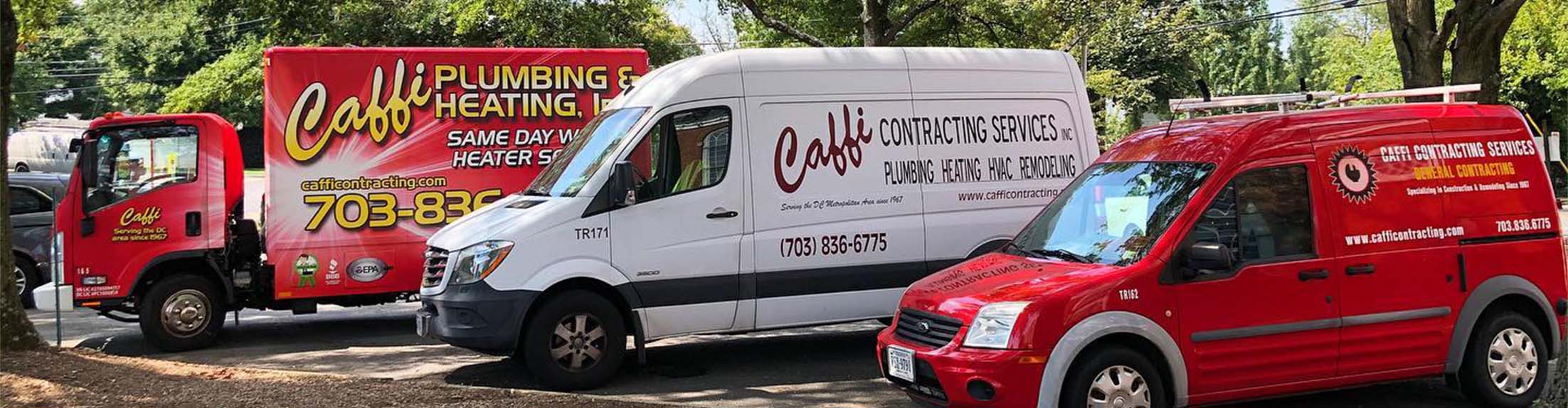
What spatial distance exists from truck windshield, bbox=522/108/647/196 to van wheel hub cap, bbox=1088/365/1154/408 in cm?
384

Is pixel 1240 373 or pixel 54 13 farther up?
pixel 54 13

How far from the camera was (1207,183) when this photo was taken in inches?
257

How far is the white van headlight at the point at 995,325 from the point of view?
5.98m

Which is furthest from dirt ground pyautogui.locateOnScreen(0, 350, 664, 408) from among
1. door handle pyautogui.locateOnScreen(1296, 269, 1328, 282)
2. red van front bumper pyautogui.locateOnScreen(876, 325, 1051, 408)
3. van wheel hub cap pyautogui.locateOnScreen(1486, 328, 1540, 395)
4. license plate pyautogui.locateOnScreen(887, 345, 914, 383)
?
van wheel hub cap pyautogui.locateOnScreen(1486, 328, 1540, 395)

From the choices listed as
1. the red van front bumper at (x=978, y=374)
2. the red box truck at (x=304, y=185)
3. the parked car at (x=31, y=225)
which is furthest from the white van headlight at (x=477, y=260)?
the parked car at (x=31, y=225)

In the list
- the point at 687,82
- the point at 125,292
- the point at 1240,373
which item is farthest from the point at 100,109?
the point at 1240,373

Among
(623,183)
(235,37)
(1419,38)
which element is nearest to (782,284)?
(623,183)

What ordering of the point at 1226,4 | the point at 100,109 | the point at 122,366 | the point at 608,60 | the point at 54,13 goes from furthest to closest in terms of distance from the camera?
the point at 100,109, the point at 1226,4, the point at 54,13, the point at 608,60, the point at 122,366

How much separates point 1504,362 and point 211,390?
7463 millimetres

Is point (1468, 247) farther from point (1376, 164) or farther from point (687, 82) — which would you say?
point (687, 82)

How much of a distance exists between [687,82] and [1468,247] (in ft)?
16.4

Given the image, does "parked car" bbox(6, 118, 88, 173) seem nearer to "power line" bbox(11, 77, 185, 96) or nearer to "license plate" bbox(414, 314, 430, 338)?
"power line" bbox(11, 77, 185, 96)

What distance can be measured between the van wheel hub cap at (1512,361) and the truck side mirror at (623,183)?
5.31m

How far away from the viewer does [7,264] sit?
7934 millimetres
